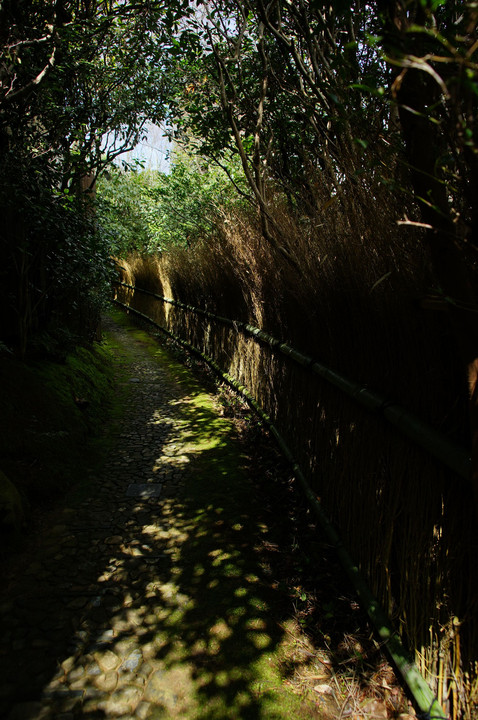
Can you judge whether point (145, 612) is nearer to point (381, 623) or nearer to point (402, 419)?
point (381, 623)

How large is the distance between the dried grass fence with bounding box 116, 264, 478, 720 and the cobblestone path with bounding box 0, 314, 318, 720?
0.63 meters

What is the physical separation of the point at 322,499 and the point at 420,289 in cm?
194

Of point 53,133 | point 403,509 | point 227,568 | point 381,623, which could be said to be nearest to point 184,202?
point 53,133

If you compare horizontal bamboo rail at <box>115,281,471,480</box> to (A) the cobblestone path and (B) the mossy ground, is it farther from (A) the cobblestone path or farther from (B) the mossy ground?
(A) the cobblestone path

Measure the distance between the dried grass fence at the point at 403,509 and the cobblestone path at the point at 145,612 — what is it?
63 cm

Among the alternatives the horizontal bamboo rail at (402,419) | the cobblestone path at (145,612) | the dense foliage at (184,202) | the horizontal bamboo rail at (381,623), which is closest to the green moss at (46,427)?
A: the cobblestone path at (145,612)

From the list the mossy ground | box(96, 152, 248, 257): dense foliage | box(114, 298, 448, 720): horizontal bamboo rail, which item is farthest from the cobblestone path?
box(96, 152, 248, 257): dense foliage

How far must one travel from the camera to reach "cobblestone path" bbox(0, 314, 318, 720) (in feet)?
6.56

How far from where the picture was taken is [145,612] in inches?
98.7

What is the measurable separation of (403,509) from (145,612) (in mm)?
1591

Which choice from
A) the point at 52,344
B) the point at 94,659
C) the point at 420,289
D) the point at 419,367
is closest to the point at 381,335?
the point at 419,367

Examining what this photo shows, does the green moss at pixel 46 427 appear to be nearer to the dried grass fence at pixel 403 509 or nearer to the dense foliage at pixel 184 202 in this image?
the dried grass fence at pixel 403 509

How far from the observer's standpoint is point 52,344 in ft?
17.5

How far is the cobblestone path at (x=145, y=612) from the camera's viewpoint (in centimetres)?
200
